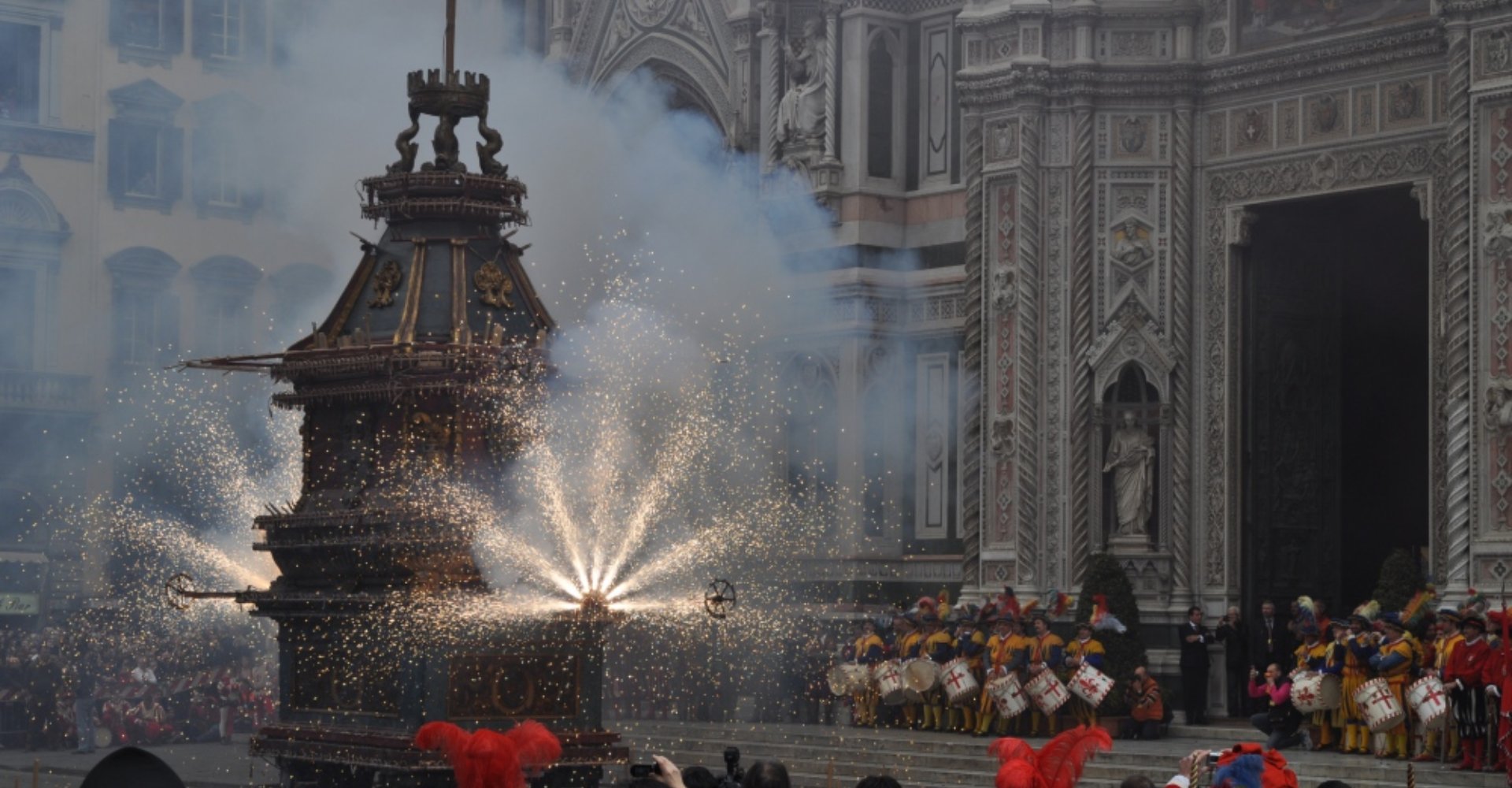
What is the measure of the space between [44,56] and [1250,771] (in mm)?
30719

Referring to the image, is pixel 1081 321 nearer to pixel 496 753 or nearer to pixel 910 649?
pixel 910 649

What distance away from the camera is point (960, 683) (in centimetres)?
2889

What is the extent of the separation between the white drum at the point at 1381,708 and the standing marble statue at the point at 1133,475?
6618 millimetres

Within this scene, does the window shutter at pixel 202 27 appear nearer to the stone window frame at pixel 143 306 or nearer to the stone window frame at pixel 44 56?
the stone window frame at pixel 44 56

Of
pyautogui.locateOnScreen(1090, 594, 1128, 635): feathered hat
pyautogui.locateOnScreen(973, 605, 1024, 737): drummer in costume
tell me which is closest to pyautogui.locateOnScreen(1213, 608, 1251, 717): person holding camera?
pyautogui.locateOnScreen(1090, 594, 1128, 635): feathered hat

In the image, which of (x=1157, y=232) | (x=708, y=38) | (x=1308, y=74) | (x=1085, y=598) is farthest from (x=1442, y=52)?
(x=708, y=38)

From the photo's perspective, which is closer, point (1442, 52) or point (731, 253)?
point (1442, 52)

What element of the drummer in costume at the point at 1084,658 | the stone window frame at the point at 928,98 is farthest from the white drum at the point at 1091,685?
the stone window frame at the point at 928,98

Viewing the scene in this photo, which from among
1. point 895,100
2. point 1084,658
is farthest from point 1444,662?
point 895,100

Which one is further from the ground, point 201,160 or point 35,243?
point 201,160

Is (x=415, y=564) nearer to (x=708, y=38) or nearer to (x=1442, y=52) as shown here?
(x=1442, y=52)

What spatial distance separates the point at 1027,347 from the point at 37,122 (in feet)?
55.0

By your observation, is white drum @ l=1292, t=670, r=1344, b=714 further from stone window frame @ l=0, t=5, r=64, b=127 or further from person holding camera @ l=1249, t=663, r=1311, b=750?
stone window frame @ l=0, t=5, r=64, b=127

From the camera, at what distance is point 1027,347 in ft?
103
